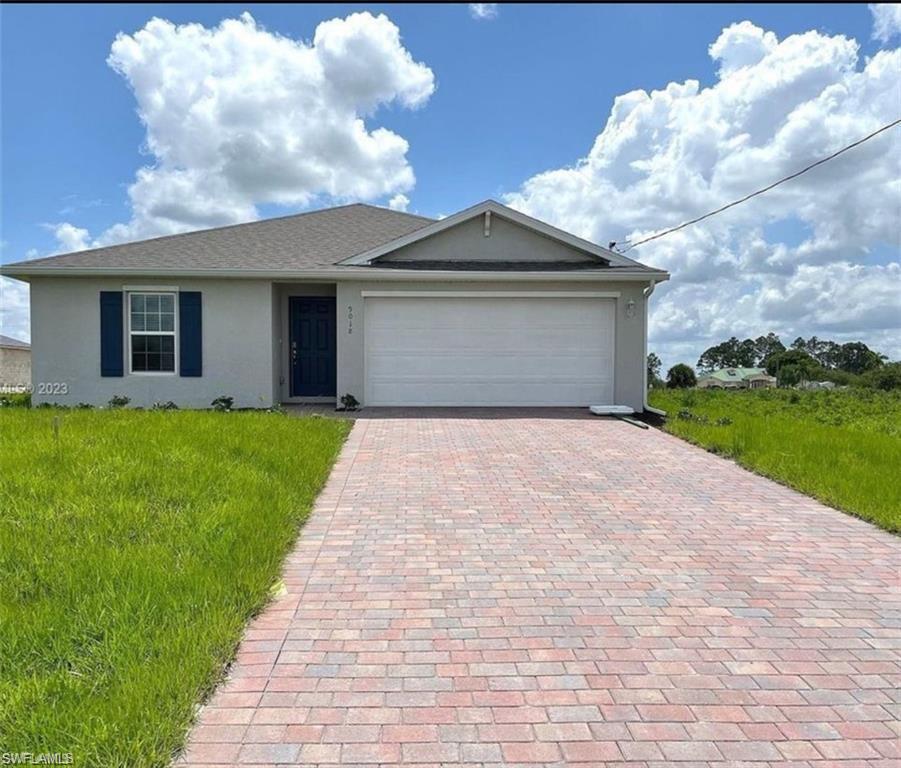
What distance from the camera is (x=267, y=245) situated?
1299cm

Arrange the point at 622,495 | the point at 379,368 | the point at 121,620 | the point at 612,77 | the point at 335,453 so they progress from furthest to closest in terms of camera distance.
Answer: the point at 612,77
the point at 379,368
the point at 335,453
the point at 622,495
the point at 121,620

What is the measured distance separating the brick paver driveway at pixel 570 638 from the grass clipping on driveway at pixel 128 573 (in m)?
0.23

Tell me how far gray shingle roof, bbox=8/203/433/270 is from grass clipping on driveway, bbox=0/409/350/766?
5709 millimetres

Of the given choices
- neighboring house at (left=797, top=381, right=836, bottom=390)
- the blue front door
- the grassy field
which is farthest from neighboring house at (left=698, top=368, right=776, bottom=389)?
the blue front door

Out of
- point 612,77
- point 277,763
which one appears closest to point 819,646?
point 277,763

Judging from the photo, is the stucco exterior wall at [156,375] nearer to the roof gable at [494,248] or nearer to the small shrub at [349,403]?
the small shrub at [349,403]

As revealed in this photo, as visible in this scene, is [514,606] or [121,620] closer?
[121,620]

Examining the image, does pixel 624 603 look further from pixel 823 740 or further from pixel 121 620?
pixel 121 620

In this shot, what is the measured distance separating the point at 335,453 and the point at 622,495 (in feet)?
12.0

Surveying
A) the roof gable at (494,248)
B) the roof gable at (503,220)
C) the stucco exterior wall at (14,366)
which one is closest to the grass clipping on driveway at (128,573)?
the roof gable at (503,220)

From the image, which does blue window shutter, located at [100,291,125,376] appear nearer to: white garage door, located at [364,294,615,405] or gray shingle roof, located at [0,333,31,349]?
white garage door, located at [364,294,615,405]

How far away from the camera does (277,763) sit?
208 centimetres

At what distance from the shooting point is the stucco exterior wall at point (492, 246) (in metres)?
12.3

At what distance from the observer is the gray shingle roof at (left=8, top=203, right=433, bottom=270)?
11.6 m
